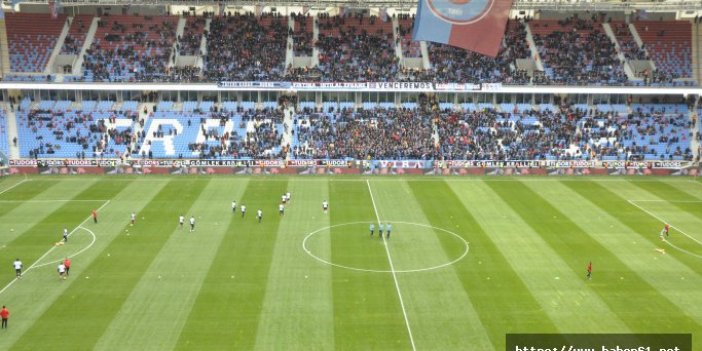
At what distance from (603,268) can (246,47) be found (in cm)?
4665

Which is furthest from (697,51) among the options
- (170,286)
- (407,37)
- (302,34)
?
(170,286)

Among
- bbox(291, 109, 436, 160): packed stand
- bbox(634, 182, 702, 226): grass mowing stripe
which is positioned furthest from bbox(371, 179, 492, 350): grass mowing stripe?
bbox(634, 182, 702, 226): grass mowing stripe

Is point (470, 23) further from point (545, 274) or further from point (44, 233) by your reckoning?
point (44, 233)

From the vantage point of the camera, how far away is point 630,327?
90.7 ft

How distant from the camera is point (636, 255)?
121 ft

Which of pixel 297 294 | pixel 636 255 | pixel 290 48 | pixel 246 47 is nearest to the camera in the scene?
pixel 297 294

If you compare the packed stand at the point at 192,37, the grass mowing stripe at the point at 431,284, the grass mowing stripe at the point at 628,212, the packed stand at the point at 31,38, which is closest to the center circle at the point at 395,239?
the grass mowing stripe at the point at 431,284

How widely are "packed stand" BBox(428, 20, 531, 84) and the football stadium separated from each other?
10.8 inches

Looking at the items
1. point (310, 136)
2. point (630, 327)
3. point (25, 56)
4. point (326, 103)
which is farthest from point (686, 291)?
point (25, 56)

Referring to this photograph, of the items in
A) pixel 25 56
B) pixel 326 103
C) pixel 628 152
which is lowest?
pixel 628 152

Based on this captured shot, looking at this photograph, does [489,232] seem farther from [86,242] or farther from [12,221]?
[12,221]

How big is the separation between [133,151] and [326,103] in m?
19.3

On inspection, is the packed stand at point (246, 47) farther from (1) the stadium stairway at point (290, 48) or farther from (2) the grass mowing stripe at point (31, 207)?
(2) the grass mowing stripe at point (31, 207)

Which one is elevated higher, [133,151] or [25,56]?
[25,56]
